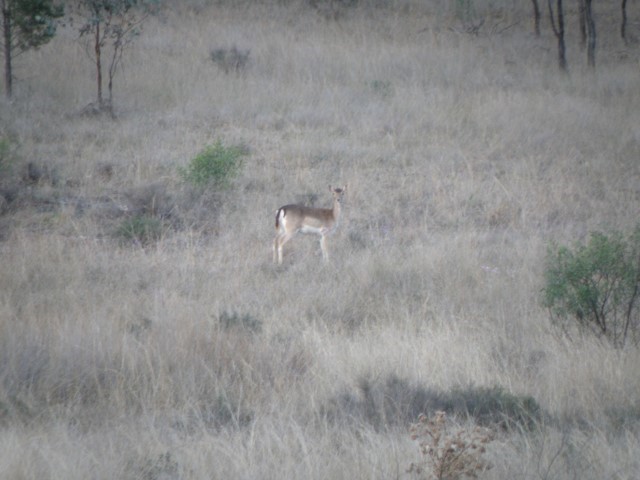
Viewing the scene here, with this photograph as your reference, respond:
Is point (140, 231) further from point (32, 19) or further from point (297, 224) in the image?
point (32, 19)

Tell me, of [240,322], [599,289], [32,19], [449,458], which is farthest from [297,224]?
[32,19]

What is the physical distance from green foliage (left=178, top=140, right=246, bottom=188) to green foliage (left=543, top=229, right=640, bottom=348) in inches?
280

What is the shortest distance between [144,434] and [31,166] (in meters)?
10.1

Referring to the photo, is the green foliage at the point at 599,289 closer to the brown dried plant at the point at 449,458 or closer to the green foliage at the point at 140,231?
the brown dried plant at the point at 449,458

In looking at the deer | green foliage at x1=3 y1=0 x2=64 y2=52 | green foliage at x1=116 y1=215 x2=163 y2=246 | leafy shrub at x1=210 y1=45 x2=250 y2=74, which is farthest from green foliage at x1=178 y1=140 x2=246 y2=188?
leafy shrub at x1=210 y1=45 x2=250 y2=74

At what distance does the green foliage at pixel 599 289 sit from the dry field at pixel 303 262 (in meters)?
0.44

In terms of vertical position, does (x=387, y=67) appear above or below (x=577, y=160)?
above

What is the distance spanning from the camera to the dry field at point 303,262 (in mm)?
5250

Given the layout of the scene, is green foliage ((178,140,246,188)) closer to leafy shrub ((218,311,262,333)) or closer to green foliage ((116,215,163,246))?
green foliage ((116,215,163,246))

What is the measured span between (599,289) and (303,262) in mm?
4520

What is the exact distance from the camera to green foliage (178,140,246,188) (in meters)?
13.6

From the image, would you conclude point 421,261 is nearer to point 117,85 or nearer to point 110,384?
point 110,384

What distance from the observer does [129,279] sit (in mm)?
9617

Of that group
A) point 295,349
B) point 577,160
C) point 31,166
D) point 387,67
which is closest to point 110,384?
point 295,349
